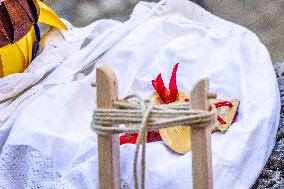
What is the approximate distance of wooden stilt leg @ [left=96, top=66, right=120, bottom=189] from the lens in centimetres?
108

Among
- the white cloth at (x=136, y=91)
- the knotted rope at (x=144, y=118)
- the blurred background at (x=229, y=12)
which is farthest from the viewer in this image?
the blurred background at (x=229, y=12)

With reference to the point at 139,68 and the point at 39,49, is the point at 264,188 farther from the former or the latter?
the point at 39,49

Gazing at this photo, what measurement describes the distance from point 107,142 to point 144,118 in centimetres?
11

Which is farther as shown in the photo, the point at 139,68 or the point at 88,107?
the point at 139,68

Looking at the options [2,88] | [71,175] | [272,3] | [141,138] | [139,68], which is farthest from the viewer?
[272,3]

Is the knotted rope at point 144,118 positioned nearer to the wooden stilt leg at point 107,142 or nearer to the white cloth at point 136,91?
the wooden stilt leg at point 107,142

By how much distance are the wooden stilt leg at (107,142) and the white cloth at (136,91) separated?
0.14 meters

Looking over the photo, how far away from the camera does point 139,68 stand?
165cm

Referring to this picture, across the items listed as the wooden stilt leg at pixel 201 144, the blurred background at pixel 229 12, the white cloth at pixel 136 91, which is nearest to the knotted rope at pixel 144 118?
the wooden stilt leg at pixel 201 144

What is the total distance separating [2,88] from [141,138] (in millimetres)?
642

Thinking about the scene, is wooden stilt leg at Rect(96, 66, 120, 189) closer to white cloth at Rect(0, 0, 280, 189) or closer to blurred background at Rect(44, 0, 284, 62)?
white cloth at Rect(0, 0, 280, 189)

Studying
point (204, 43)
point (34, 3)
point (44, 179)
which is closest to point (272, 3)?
point (204, 43)

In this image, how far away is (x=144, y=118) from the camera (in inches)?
40.4

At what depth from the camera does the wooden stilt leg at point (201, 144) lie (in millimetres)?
1045
